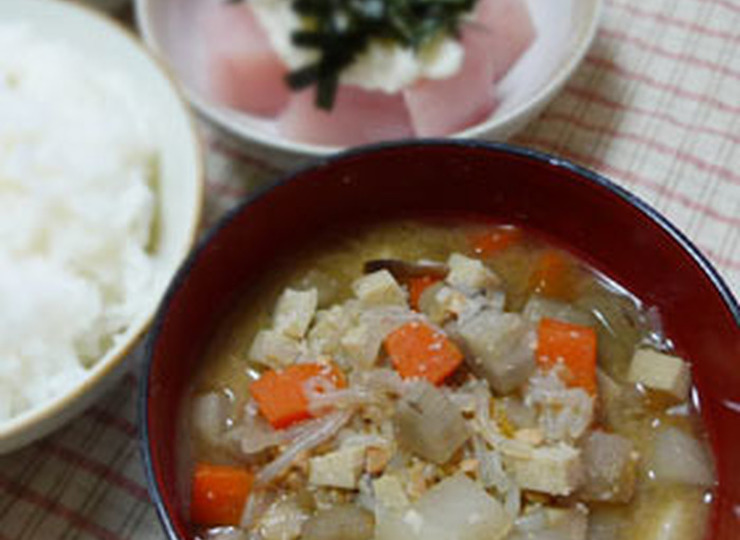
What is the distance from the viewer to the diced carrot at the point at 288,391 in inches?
49.6

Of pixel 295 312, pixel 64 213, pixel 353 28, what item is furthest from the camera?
pixel 353 28

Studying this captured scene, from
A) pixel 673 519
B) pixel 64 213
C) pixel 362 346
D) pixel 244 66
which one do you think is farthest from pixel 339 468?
pixel 244 66

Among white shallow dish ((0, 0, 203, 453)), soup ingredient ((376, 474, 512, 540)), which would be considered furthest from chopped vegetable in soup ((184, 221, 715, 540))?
white shallow dish ((0, 0, 203, 453))

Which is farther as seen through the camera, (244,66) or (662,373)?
(244,66)

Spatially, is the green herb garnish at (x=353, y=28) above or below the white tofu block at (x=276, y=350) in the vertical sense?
above

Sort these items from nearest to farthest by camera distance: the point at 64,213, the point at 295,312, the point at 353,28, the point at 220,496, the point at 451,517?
the point at 451,517
the point at 220,496
the point at 295,312
the point at 64,213
the point at 353,28

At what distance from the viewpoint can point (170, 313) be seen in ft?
4.26

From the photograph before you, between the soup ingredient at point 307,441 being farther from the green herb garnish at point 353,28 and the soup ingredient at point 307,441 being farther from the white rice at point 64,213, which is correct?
the green herb garnish at point 353,28

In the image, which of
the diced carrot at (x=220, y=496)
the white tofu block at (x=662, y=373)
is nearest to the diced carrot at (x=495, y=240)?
the white tofu block at (x=662, y=373)

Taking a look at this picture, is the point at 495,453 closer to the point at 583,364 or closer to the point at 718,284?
the point at 583,364

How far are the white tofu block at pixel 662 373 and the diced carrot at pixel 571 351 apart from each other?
7 cm

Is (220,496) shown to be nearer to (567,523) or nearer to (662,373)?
(567,523)

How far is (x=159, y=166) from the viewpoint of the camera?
174cm

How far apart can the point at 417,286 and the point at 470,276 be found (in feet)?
0.27
